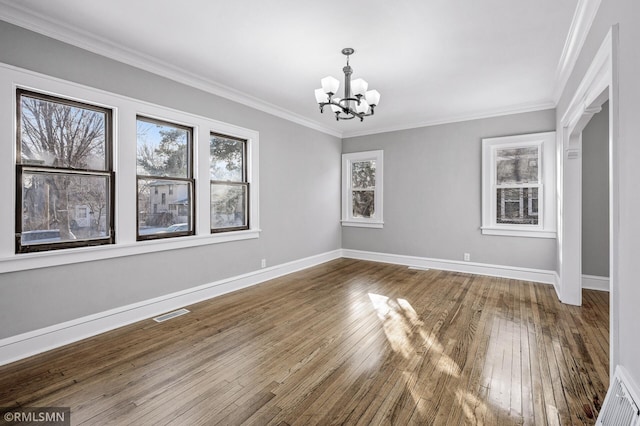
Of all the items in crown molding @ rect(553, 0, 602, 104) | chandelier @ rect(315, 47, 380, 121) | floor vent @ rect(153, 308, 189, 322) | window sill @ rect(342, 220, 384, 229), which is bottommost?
floor vent @ rect(153, 308, 189, 322)

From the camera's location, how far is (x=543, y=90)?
430 centimetres

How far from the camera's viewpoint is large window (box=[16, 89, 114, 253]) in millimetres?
2650

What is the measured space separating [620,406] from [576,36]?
2988 millimetres

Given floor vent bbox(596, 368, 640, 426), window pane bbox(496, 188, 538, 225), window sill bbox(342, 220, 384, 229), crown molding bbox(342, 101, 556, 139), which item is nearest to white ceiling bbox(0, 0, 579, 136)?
crown molding bbox(342, 101, 556, 139)

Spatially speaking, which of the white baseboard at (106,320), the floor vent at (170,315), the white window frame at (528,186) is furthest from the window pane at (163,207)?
the white window frame at (528,186)

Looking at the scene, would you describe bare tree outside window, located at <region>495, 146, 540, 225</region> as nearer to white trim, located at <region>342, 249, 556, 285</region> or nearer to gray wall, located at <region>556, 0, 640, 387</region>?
white trim, located at <region>342, 249, 556, 285</region>

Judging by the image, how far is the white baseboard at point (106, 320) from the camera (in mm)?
2561

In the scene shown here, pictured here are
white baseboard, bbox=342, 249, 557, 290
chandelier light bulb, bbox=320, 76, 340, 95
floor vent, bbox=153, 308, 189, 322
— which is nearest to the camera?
chandelier light bulb, bbox=320, 76, 340, 95

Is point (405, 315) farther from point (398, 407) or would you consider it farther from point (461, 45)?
point (461, 45)

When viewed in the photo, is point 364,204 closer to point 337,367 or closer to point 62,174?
point 337,367

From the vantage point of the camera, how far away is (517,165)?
200 inches

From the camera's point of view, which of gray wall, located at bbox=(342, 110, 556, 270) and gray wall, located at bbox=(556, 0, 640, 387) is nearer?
gray wall, located at bbox=(556, 0, 640, 387)

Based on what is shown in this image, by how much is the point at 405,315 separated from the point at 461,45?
2933mm

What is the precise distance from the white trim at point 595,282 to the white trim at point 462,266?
1.36 ft
